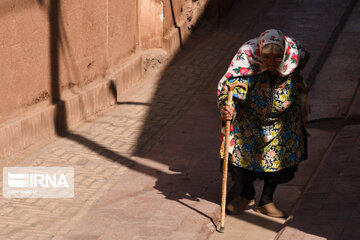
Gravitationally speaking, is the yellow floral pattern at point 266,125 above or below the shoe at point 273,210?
above

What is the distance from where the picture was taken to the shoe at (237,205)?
6562 mm

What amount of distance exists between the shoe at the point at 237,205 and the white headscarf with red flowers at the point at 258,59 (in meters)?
1.16

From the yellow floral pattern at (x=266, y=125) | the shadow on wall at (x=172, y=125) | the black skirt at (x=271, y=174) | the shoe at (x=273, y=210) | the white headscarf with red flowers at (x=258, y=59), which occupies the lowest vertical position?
the shadow on wall at (x=172, y=125)

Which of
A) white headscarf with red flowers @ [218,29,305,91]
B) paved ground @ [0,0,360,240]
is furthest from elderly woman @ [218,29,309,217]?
paved ground @ [0,0,360,240]

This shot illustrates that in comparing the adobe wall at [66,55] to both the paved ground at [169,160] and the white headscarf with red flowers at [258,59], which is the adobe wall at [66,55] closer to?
the paved ground at [169,160]

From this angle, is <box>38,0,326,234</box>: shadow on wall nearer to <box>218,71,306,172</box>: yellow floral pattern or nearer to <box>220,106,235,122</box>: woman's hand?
<box>218,71,306,172</box>: yellow floral pattern

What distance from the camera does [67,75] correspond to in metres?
9.12

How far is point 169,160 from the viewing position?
793 cm

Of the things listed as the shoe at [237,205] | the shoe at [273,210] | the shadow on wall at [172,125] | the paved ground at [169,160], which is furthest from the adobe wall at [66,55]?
the shoe at [273,210]

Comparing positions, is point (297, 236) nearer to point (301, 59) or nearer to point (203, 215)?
point (203, 215)

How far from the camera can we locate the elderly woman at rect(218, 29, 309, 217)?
19.7 feet

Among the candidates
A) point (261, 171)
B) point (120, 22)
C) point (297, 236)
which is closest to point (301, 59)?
point (261, 171)

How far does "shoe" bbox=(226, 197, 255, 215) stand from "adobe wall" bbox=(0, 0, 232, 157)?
2.64m

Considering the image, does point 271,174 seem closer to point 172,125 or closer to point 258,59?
point 258,59
